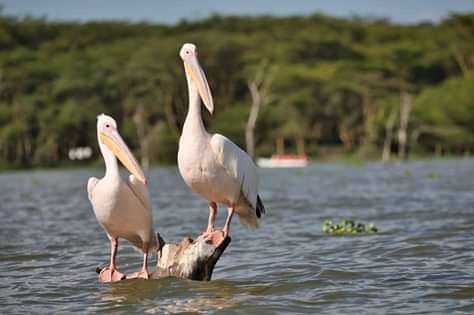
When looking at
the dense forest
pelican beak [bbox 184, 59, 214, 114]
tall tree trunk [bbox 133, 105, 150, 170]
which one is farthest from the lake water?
the dense forest

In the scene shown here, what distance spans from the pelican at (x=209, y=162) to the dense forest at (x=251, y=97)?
124 feet

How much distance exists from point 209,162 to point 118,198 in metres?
0.71

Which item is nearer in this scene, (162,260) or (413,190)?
(162,260)

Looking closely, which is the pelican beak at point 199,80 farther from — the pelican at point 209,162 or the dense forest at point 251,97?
the dense forest at point 251,97

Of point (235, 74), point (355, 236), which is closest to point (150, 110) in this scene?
point (235, 74)

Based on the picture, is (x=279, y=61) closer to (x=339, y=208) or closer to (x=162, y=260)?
(x=339, y=208)

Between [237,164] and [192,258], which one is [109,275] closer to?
[192,258]

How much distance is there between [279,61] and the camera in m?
52.0

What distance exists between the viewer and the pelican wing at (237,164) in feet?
23.9

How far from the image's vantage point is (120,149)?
24.3 feet

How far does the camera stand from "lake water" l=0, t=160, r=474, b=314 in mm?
6945

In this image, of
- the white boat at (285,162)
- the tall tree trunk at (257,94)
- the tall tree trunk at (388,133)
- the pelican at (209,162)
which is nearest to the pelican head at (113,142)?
the pelican at (209,162)

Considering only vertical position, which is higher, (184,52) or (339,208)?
(184,52)

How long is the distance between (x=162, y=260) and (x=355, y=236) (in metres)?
3.59
